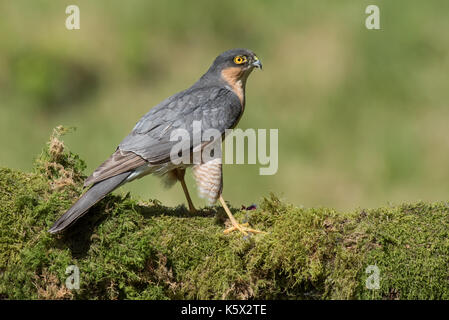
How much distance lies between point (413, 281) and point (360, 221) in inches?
21.1

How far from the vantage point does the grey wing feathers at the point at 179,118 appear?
5164 millimetres

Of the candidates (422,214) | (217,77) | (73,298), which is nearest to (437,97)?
(217,77)

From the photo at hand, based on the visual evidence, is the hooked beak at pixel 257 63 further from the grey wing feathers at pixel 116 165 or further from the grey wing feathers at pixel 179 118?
the grey wing feathers at pixel 116 165

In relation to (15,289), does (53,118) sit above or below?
above

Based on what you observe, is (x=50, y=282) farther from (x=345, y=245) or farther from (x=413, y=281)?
(x=413, y=281)

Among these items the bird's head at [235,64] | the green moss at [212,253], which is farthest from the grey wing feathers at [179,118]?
the green moss at [212,253]

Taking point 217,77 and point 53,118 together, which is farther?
point 53,118

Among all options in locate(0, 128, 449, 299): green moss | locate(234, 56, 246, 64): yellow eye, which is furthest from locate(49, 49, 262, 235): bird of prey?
locate(0, 128, 449, 299): green moss

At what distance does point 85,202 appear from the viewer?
4.50 metres

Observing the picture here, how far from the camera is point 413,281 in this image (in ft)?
14.6

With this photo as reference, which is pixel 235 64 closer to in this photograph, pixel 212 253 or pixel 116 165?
pixel 116 165

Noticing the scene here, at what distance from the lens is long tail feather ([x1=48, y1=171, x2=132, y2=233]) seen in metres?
4.36

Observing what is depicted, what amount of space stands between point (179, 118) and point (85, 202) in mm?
1218

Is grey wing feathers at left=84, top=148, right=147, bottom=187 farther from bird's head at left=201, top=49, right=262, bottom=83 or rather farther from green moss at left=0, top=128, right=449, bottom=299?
bird's head at left=201, top=49, right=262, bottom=83
